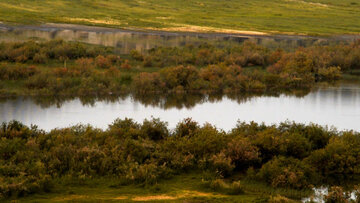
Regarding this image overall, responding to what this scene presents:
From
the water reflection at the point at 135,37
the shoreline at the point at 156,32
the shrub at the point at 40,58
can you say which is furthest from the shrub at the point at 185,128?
the shoreline at the point at 156,32

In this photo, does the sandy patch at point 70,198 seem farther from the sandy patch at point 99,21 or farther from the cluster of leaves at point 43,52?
the sandy patch at point 99,21

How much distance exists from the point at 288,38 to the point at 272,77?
82.4 ft

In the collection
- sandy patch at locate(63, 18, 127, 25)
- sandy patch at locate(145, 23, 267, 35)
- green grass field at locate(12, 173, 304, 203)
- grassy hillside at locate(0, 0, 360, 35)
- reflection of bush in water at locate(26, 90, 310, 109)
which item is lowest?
reflection of bush in water at locate(26, 90, 310, 109)

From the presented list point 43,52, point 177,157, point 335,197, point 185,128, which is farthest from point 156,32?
point 335,197

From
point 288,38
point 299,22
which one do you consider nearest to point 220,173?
point 288,38

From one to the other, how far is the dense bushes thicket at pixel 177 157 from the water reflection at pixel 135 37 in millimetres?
23454

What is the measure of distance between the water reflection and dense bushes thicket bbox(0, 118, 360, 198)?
23.5 meters

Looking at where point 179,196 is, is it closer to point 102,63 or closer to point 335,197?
point 335,197

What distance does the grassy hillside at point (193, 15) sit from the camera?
55.8 m

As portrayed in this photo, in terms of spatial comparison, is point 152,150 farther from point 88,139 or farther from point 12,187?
point 12,187

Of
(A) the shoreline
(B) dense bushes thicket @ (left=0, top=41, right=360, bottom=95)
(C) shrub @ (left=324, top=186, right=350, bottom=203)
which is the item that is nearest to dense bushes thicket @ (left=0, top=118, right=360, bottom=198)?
(C) shrub @ (left=324, top=186, right=350, bottom=203)

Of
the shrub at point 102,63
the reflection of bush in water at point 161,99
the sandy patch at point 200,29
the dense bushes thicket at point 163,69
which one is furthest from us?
the sandy patch at point 200,29

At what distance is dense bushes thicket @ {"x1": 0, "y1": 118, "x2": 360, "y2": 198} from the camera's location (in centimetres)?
1124

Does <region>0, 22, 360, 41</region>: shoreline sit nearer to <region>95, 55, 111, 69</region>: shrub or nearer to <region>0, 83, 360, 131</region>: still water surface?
<region>95, 55, 111, 69</region>: shrub
